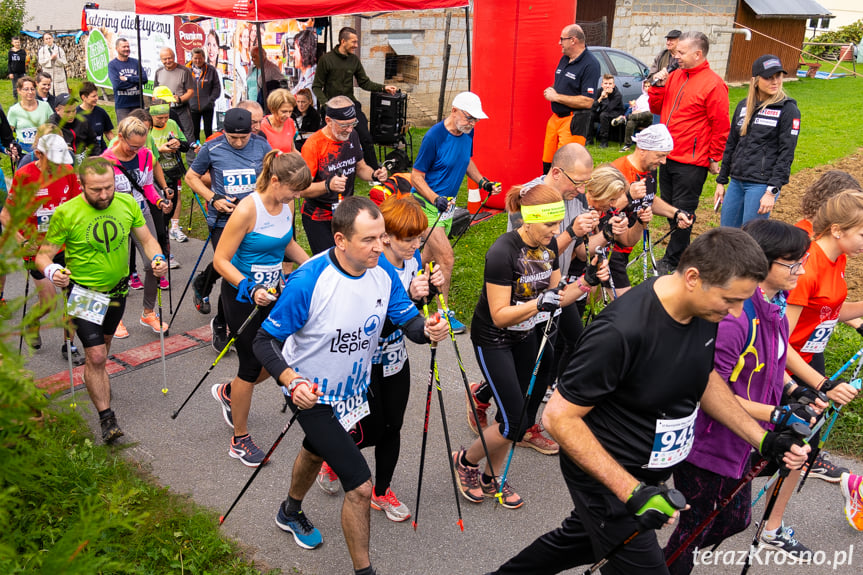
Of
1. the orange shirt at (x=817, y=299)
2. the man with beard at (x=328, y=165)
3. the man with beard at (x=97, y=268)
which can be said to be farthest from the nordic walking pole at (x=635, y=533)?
the man with beard at (x=328, y=165)

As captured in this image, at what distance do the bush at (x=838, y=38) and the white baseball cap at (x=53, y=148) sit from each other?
39.6 metres

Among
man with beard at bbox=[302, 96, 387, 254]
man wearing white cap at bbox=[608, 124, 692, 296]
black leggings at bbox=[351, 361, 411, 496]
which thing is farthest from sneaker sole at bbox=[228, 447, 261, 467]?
man wearing white cap at bbox=[608, 124, 692, 296]

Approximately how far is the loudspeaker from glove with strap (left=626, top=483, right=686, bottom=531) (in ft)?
34.5

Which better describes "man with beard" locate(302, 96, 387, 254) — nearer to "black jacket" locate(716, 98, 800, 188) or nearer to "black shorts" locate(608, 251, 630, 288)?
"black shorts" locate(608, 251, 630, 288)

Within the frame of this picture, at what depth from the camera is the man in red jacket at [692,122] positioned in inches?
305

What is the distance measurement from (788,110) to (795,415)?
16.2 feet

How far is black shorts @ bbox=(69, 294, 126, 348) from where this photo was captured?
192 inches

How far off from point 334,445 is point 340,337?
53 cm

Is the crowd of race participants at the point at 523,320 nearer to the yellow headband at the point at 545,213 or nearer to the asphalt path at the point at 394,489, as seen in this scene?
the yellow headband at the point at 545,213

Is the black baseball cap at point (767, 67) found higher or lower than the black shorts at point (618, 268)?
higher

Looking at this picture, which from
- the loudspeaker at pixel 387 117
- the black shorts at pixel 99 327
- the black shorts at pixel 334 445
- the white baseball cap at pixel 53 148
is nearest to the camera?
the white baseball cap at pixel 53 148

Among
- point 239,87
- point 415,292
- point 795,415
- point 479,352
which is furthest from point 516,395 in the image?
point 239,87

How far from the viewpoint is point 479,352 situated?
4.44m

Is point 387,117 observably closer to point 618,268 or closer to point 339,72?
point 339,72
